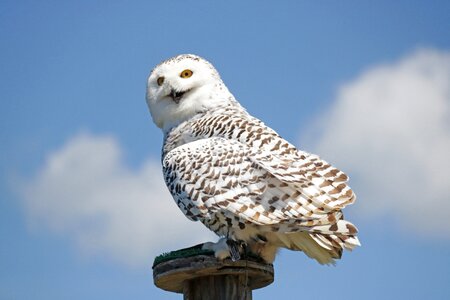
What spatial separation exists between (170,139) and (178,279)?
178 cm

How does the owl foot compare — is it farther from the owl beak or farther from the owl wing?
the owl beak

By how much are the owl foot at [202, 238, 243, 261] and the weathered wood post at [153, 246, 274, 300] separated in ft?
0.13

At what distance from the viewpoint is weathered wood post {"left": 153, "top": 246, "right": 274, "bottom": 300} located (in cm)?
540

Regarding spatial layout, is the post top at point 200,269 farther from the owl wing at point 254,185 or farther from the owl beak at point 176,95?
the owl beak at point 176,95

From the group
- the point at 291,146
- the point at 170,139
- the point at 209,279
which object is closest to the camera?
the point at 209,279

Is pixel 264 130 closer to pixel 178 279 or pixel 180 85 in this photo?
pixel 180 85

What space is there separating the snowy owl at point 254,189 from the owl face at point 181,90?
0.22m

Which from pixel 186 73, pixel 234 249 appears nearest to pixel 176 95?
pixel 186 73

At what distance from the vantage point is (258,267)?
18.4 feet

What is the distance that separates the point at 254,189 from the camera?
5.87 meters

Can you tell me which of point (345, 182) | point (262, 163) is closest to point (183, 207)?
point (262, 163)

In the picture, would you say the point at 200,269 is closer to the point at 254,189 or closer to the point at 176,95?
the point at 254,189

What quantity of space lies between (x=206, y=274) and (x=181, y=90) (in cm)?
221

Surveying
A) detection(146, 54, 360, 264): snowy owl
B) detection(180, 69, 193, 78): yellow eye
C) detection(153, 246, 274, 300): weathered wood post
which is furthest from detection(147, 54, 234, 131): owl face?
detection(153, 246, 274, 300): weathered wood post
